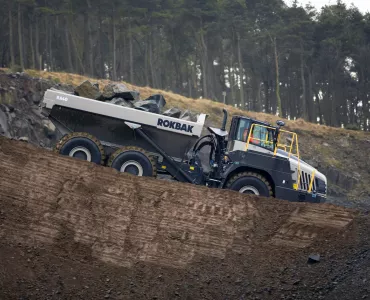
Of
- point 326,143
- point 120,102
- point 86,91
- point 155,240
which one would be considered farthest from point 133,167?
point 326,143

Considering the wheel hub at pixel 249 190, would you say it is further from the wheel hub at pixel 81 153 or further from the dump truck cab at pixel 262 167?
the wheel hub at pixel 81 153

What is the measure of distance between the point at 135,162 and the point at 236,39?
136 ft

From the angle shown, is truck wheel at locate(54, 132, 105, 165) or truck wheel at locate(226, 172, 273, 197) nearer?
truck wheel at locate(226, 172, 273, 197)

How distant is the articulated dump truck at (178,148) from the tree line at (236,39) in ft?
113

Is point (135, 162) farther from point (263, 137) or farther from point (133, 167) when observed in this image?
point (263, 137)

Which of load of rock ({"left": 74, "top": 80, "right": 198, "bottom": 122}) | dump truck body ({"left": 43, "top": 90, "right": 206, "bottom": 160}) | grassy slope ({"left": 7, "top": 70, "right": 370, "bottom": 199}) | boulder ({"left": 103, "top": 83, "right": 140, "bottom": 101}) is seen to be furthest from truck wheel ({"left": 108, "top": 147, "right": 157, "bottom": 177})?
grassy slope ({"left": 7, "top": 70, "right": 370, "bottom": 199})

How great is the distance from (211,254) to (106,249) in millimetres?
2220

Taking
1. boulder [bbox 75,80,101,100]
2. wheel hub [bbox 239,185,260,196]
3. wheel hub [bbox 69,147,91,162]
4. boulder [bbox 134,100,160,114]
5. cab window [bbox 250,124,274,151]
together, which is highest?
boulder [bbox 75,80,101,100]

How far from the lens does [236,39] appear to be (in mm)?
57500

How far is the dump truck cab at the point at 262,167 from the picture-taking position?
17781mm

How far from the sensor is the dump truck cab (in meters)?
17.8

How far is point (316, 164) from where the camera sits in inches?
1467

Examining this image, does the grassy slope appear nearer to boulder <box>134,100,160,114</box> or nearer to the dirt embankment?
boulder <box>134,100,160,114</box>

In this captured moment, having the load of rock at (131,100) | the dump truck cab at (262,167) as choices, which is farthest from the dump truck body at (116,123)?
the dump truck cab at (262,167)
